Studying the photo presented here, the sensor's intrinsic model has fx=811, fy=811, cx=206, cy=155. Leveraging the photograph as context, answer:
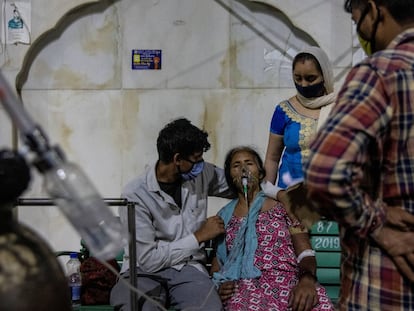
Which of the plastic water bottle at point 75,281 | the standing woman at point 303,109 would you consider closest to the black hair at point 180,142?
the standing woman at point 303,109

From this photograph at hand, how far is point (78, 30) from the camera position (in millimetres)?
6922

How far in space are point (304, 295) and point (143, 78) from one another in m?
3.31

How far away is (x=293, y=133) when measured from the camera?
4461 millimetres

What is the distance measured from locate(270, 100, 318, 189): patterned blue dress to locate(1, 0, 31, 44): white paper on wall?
300cm

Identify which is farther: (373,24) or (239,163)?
(239,163)

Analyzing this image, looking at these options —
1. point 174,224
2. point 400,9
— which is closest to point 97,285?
point 174,224

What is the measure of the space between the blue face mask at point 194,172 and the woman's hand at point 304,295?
0.80 metres

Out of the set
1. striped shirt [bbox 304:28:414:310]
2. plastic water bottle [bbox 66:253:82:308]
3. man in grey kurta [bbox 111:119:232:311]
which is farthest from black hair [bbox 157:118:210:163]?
striped shirt [bbox 304:28:414:310]

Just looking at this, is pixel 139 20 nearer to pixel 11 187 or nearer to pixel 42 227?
pixel 42 227

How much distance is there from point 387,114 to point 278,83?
4749mm

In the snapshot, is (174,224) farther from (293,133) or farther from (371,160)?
(371,160)

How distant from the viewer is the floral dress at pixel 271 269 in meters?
4.09

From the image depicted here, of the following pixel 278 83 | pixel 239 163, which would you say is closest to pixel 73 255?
pixel 239 163

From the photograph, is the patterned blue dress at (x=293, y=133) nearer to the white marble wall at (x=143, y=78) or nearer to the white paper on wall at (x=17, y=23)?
the white marble wall at (x=143, y=78)
